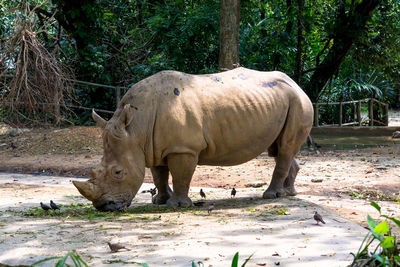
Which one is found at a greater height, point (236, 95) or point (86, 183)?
point (236, 95)

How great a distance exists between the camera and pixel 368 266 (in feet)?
9.36

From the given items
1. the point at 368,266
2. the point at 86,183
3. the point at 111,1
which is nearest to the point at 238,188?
the point at 86,183

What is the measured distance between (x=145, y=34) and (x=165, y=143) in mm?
11335

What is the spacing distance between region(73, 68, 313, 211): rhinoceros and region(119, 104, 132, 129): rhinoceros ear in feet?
0.04

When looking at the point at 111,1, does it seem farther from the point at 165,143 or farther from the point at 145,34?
the point at 165,143

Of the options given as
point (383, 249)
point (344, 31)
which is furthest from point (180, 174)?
point (344, 31)

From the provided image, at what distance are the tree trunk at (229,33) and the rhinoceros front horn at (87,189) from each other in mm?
5677

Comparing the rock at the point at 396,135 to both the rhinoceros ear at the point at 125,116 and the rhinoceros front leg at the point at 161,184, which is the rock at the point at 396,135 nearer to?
the rhinoceros front leg at the point at 161,184

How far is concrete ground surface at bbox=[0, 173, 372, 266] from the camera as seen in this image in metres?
4.25

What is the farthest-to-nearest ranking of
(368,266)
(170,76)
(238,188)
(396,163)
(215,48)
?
(215,48) < (396,163) < (238,188) < (170,76) < (368,266)

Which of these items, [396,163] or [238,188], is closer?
[238,188]

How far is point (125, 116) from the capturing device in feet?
21.4

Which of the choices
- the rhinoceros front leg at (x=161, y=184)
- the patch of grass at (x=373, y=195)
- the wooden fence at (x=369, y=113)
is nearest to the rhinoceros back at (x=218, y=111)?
the rhinoceros front leg at (x=161, y=184)

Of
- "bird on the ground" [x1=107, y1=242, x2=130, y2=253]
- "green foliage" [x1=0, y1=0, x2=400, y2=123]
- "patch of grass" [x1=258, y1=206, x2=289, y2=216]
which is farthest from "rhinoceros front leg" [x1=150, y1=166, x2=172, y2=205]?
"green foliage" [x1=0, y1=0, x2=400, y2=123]
